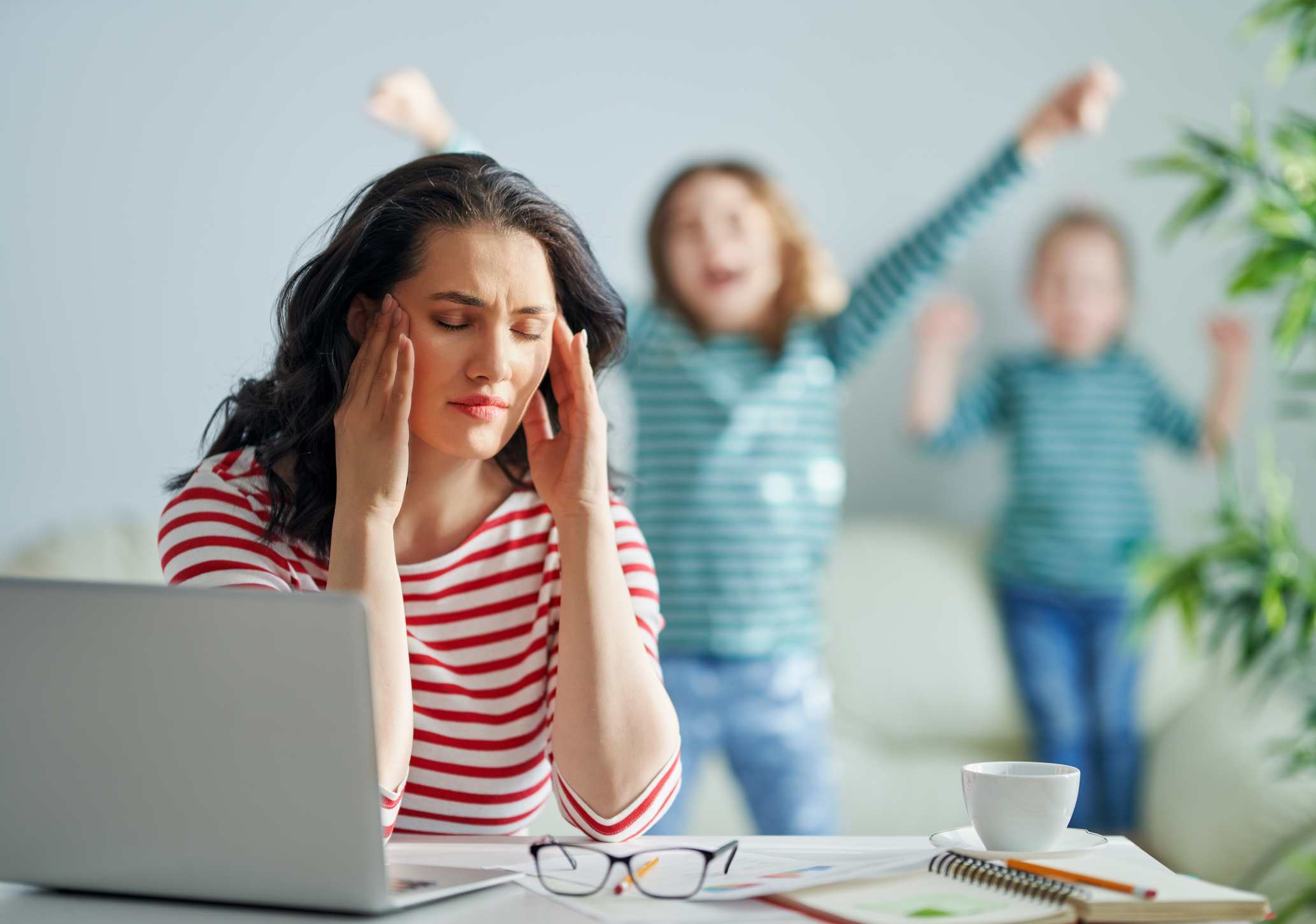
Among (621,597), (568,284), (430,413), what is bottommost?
(621,597)

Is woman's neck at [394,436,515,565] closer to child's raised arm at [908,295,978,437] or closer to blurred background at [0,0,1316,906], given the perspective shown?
blurred background at [0,0,1316,906]

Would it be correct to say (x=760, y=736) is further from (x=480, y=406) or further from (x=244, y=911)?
(x=244, y=911)

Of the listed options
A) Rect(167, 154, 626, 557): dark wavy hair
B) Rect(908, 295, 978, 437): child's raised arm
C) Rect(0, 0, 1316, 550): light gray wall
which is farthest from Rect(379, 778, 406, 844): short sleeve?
Rect(908, 295, 978, 437): child's raised arm

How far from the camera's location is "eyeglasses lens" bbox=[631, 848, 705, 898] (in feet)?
2.27

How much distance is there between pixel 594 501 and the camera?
99 cm

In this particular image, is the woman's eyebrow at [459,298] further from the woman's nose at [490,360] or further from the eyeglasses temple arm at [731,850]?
the eyeglasses temple arm at [731,850]


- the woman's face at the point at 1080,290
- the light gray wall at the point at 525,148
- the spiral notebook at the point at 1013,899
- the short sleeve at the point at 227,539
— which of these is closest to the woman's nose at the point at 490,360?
the short sleeve at the point at 227,539

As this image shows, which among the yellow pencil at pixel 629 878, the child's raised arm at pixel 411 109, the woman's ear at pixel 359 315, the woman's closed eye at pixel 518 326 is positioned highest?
the child's raised arm at pixel 411 109

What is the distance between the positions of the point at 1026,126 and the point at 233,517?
145 centimetres

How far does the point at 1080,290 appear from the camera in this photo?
7.96 feet

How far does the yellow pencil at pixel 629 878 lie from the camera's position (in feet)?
2.30

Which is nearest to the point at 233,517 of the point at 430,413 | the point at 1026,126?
the point at 430,413

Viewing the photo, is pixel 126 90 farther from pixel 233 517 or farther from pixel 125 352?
pixel 233 517

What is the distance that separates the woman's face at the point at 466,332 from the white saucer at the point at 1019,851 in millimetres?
472
